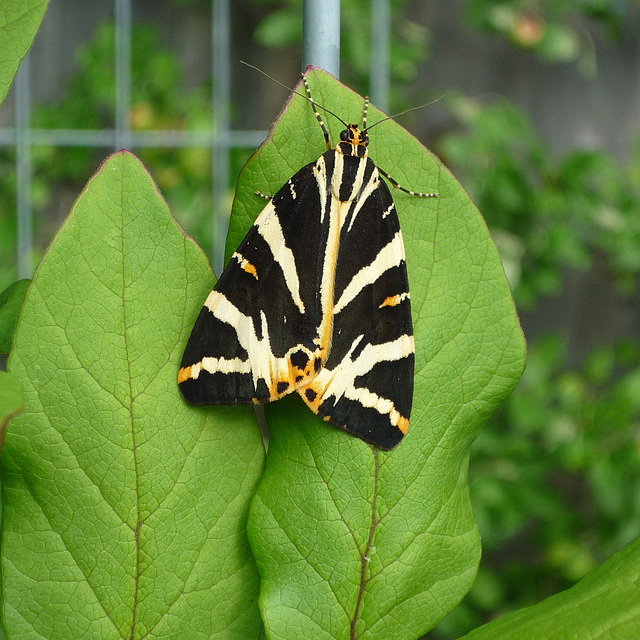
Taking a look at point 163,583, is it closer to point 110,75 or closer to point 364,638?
point 364,638

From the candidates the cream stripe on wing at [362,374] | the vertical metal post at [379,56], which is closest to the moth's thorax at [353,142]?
the cream stripe on wing at [362,374]

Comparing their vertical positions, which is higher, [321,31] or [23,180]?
[23,180]

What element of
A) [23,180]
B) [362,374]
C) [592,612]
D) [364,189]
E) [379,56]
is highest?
[379,56]

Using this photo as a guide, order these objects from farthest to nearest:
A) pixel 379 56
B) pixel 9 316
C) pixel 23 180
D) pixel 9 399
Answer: pixel 23 180 → pixel 379 56 → pixel 9 316 → pixel 9 399

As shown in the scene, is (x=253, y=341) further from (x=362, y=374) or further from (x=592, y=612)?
(x=592, y=612)

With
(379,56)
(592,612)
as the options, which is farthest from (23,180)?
(592,612)

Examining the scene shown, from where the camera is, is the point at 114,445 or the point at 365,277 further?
the point at 365,277
